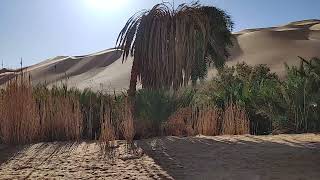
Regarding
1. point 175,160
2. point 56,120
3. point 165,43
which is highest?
point 165,43

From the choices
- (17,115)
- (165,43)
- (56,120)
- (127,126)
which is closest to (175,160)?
(127,126)

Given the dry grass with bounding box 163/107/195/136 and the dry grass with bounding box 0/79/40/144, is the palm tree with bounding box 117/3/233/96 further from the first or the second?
the dry grass with bounding box 0/79/40/144

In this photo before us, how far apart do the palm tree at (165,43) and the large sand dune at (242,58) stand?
34.9 metres

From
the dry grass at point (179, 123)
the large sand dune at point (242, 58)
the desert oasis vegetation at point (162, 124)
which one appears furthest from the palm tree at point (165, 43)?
the large sand dune at point (242, 58)

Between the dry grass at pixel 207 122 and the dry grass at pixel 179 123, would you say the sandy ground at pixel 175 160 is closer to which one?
the dry grass at pixel 207 122

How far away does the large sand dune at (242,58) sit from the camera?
2354 inches

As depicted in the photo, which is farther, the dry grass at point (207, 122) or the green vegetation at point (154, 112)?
the dry grass at point (207, 122)

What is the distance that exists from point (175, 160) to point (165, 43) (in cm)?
700

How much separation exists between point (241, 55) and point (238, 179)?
61064 mm

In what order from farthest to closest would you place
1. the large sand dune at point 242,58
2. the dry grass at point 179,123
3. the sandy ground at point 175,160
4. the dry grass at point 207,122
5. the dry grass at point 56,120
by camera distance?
the large sand dune at point 242,58 → the dry grass at point 179,123 → the dry grass at point 207,122 → the dry grass at point 56,120 → the sandy ground at point 175,160

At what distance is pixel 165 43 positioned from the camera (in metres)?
13.7

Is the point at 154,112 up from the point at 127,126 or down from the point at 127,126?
up

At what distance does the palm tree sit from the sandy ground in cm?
466

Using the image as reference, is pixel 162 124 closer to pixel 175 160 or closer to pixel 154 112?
pixel 154 112
